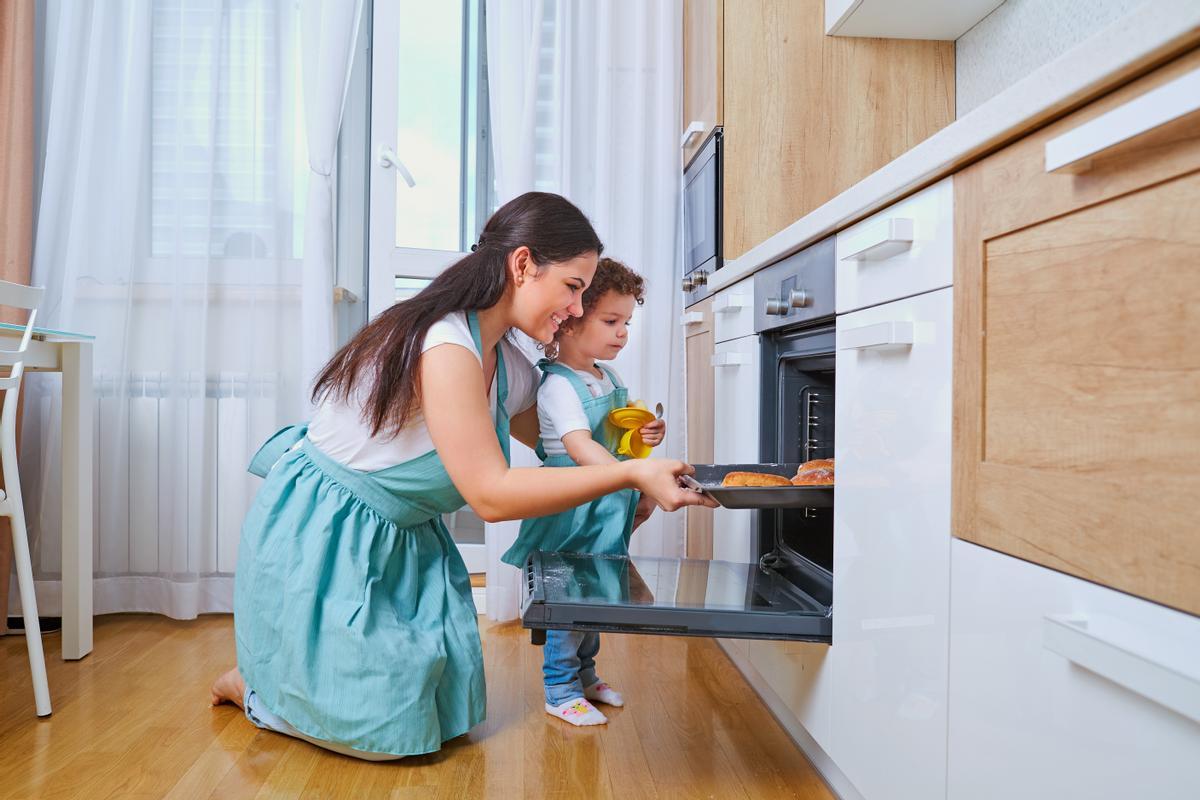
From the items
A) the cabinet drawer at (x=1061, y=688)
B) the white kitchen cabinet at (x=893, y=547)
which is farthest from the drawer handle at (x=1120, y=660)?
the white kitchen cabinet at (x=893, y=547)

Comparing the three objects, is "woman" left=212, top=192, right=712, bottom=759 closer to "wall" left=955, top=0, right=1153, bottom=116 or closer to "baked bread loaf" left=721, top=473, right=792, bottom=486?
"baked bread loaf" left=721, top=473, right=792, bottom=486

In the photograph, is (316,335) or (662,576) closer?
(662,576)

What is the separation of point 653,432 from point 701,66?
110cm

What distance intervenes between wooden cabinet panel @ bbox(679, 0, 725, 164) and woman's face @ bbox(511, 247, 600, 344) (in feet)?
2.79

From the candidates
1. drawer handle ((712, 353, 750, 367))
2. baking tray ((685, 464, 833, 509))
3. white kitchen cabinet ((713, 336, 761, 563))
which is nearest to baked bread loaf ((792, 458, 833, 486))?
baking tray ((685, 464, 833, 509))

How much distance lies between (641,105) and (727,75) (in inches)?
17.0

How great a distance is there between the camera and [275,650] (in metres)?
1.60

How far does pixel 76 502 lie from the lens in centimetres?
211

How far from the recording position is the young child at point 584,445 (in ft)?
5.66

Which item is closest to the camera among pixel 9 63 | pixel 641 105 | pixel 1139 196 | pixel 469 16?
pixel 1139 196

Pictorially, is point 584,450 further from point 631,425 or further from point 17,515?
point 17,515

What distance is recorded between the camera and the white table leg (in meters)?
2.08

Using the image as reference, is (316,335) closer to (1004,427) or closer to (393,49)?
(393,49)

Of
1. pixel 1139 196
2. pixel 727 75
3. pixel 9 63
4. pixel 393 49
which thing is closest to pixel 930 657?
pixel 1139 196
